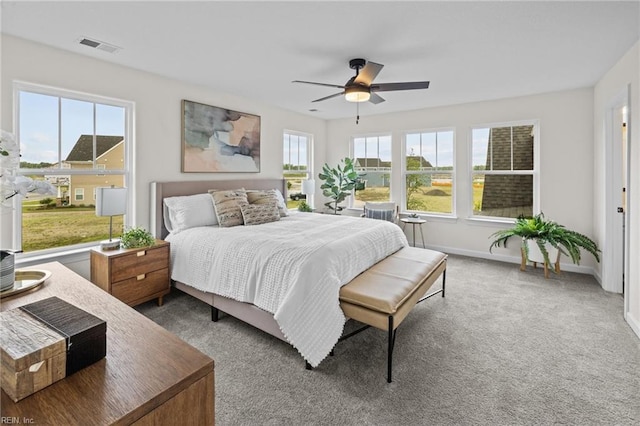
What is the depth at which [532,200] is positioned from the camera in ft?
16.2

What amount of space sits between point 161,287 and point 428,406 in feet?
9.00

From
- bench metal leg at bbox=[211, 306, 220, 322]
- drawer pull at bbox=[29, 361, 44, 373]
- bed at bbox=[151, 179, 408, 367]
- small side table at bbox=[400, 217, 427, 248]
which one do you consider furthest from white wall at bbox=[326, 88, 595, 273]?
drawer pull at bbox=[29, 361, 44, 373]

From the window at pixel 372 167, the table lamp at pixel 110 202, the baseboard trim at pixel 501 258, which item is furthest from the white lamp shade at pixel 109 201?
the baseboard trim at pixel 501 258

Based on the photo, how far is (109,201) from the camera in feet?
9.75

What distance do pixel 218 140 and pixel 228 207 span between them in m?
1.26

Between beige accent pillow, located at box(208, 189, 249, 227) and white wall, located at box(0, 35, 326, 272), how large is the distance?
26.3 inches

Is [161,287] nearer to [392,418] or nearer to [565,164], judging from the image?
[392,418]

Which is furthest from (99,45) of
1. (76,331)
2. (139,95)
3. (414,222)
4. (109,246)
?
(414,222)

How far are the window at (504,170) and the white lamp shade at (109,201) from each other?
5.14m

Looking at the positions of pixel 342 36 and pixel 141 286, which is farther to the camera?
pixel 141 286

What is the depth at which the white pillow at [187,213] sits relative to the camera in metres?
3.64

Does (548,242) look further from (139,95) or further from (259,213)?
(139,95)

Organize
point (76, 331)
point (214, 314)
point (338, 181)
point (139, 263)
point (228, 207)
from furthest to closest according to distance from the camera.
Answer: point (338, 181)
point (228, 207)
point (139, 263)
point (214, 314)
point (76, 331)

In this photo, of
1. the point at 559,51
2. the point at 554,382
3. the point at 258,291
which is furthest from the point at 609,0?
the point at 258,291
